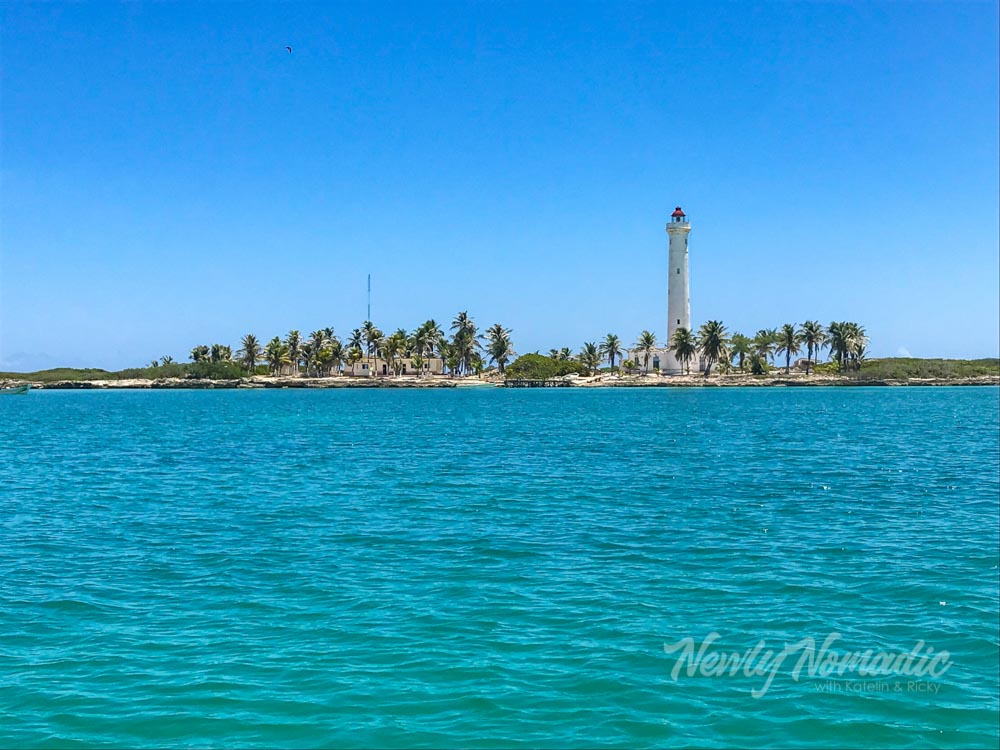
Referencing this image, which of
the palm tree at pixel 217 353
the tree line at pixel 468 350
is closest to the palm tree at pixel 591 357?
the tree line at pixel 468 350

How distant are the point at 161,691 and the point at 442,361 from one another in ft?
555

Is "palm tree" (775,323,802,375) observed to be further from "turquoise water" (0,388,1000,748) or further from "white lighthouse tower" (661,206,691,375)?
"turquoise water" (0,388,1000,748)

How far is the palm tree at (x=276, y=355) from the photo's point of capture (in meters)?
174

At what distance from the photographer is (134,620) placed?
42.4 feet

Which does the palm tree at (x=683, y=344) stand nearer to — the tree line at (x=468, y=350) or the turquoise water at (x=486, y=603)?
the tree line at (x=468, y=350)

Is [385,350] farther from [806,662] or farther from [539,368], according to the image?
[806,662]

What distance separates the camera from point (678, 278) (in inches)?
5330

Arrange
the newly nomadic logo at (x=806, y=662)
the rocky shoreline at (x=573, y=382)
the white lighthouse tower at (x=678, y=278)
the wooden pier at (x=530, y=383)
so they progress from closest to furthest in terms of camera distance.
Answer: the newly nomadic logo at (x=806, y=662), the white lighthouse tower at (x=678, y=278), the rocky shoreline at (x=573, y=382), the wooden pier at (x=530, y=383)

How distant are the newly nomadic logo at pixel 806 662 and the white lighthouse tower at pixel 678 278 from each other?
12613 centimetres

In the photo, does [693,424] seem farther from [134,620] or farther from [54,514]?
[134,620]

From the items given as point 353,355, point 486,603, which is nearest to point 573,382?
point 353,355

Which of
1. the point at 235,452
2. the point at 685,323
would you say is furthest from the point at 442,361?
the point at 235,452

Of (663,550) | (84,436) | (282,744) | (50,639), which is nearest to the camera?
(282,744)

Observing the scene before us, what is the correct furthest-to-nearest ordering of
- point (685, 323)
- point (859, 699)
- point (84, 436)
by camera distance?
1. point (685, 323)
2. point (84, 436)
3. point (859, 699)
